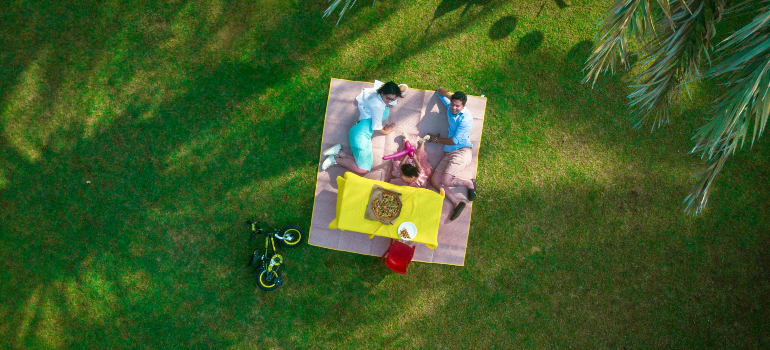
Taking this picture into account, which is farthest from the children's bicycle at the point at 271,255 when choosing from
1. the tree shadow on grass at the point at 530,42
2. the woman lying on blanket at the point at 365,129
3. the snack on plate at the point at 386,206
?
the tree shadow on grass at the point at 530,42

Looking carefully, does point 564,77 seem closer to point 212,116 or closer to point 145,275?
point 212,116

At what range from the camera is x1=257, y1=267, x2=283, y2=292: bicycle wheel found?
5918mm

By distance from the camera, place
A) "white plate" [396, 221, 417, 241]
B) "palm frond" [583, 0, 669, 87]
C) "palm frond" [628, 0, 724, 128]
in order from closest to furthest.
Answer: "palm frond" [583, 0, 669, 87] → "palm frond" [628, 0, 724, 128] → "white plate" [396, 221, 417, 241]

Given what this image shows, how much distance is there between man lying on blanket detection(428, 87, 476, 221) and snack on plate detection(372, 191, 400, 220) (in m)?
0.87

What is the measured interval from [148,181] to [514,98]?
563 cm

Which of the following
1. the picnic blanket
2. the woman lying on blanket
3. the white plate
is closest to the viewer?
the white plate

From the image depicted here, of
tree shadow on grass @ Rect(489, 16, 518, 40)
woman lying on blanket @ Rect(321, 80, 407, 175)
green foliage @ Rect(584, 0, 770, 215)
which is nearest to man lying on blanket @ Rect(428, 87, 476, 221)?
woman lying on blanket @ Rect(321, 80, 407, 175)

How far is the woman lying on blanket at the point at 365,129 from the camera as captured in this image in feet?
19.0

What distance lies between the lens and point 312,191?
243 inches

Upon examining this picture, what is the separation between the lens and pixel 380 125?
231 inches

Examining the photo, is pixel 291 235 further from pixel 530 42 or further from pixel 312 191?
pixel 530 42

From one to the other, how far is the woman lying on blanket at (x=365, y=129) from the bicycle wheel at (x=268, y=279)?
170 cm

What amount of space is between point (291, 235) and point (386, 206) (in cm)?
159

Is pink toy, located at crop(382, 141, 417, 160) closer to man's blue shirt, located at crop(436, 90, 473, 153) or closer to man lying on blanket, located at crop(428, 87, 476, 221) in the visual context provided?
man lying on blanket, located at crop(428, 87, 476, 221)
